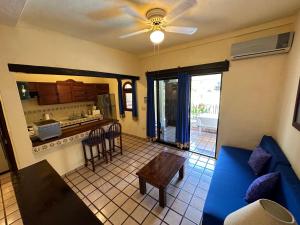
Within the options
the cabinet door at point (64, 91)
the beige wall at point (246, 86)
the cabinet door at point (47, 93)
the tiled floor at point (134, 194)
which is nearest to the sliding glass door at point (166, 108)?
A: the beige wall at point (246, 86)

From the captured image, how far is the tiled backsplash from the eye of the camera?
143 inches

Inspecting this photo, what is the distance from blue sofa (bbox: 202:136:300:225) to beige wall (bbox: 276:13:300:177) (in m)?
0.10

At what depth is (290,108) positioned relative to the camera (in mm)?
1698

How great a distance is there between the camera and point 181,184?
7.40ft

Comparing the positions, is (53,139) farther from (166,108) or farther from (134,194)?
(166,108)

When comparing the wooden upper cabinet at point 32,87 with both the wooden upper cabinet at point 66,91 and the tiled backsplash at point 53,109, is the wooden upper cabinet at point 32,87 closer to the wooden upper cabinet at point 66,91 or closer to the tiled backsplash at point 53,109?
the wooden upper cabinet at point 66,91

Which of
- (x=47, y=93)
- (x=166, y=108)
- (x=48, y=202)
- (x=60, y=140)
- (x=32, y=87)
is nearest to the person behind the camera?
(x=48, y=202)

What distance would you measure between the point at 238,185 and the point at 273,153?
0.66 m

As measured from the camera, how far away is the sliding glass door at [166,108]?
3633mm

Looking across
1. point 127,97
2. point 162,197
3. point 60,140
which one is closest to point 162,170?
point 162,197

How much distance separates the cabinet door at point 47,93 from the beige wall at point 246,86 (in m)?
3.92

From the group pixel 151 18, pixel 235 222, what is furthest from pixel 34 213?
pixel 151 18

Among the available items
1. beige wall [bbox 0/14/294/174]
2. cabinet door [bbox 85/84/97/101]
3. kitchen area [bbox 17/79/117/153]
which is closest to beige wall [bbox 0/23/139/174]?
beige wall [bbox 0/14/294/174]

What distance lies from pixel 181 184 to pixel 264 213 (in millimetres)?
1753
